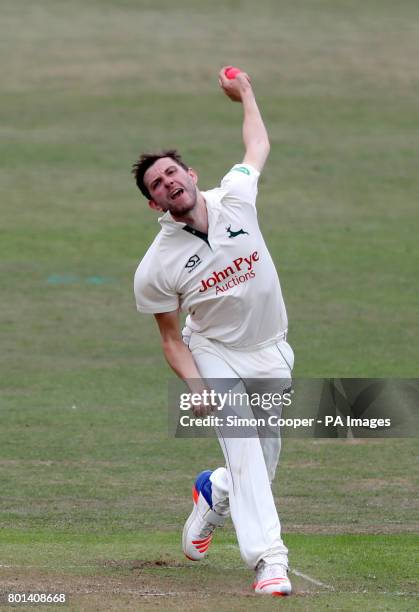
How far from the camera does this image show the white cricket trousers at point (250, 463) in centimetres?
826

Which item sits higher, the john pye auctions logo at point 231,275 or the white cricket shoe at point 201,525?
the john pye auctions logo at point 231,275

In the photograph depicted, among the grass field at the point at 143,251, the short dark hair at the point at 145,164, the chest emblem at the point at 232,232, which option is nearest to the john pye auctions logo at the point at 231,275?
the chest emblem at the point at 232,232

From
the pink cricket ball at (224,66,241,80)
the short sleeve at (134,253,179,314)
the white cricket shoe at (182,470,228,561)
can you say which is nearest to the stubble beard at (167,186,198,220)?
the short sleeve at (134,253,179,314)

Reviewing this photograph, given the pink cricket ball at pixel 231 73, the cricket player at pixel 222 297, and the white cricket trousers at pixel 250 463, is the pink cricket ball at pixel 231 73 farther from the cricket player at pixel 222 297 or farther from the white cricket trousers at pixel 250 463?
the white cricket trousers at pixel 250 463

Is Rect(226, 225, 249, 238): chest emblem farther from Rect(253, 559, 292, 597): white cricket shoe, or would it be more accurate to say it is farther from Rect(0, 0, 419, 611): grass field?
Rect(0, 0, 419, 611): grass field

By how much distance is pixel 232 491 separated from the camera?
28.0 feet

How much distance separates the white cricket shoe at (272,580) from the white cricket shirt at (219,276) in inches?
51.3

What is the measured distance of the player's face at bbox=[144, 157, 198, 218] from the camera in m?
8.36

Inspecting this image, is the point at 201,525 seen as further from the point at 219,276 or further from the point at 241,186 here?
the point at 241,186

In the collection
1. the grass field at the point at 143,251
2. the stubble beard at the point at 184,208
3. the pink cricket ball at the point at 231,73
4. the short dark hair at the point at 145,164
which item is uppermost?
the pink cricket ball at the point at 231,73

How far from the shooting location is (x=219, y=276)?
8453 mm

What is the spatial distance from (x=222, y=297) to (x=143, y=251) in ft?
57.7

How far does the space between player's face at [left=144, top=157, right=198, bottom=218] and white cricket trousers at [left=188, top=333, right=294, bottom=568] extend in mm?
832

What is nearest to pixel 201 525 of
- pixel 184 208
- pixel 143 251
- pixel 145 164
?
pixel 184 208
